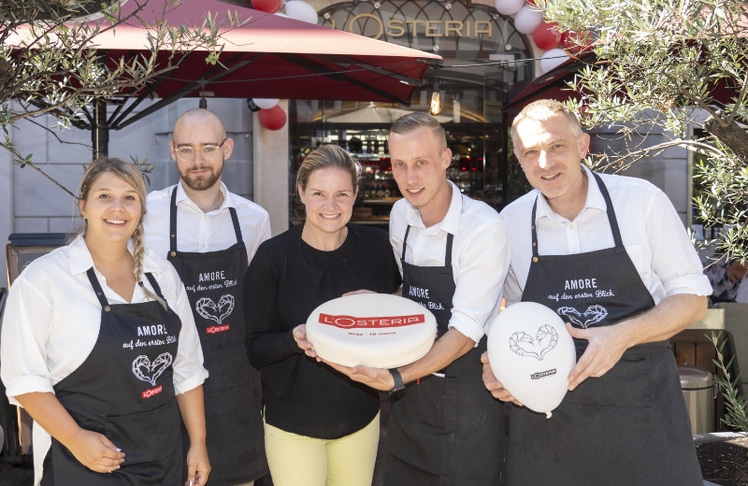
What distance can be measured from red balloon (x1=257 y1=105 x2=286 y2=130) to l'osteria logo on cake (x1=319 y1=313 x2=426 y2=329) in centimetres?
546

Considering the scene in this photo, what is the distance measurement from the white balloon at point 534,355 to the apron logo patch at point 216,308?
1.16m

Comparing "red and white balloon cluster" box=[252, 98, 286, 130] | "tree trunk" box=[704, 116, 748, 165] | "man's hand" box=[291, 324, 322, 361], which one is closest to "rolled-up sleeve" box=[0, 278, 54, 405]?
"man's hand" box=[291, 324, 322, 361]

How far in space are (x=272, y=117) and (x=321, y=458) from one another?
211 inches

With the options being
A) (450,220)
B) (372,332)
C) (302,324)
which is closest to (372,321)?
(372,332)

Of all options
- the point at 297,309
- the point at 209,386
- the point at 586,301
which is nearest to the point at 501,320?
the point at 586,301

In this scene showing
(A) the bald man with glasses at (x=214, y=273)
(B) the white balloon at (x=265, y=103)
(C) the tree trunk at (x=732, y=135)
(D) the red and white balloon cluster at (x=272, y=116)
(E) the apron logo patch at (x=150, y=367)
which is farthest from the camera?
(D) the red and white balloon cluster at (x=272, y=116)

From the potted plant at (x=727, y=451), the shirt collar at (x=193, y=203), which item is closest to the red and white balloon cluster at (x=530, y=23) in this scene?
the potted plant at (x=727, y=451)

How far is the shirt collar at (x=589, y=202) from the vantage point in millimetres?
2211

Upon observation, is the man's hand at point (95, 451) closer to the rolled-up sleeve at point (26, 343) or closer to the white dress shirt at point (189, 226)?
the rolled-up sleeve at point (26, 343)

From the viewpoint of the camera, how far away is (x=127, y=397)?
2039mm

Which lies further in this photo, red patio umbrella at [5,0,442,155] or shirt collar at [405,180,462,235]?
red patio umbrella at [5,0,442,155]

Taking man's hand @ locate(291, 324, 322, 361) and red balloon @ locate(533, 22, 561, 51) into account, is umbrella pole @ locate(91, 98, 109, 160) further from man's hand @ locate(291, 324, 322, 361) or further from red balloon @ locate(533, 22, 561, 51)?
red balloon @ locate(533, 22, 561, 51)

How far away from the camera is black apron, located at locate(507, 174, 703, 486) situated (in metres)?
2.11

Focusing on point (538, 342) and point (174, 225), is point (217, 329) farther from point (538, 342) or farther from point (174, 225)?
point (538, 342)
